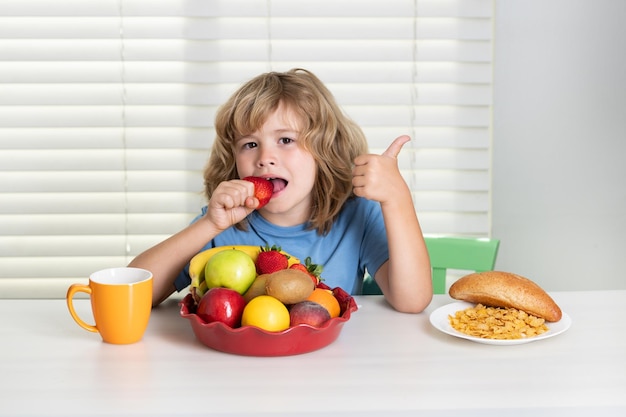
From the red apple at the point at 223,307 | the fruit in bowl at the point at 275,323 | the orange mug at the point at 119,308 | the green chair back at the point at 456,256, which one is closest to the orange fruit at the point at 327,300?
the fruit in bowl at the point at 275,323

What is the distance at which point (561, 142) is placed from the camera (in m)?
2.27

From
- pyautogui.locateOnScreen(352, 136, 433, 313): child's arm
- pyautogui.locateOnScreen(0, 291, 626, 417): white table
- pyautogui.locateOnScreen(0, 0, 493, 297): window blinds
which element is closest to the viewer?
pyautogui.locateOnScreen(0, 291, 626, 417): white table

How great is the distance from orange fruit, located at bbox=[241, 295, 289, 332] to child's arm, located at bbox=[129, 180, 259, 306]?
1.15 ft

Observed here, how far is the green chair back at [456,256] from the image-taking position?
1529 mm

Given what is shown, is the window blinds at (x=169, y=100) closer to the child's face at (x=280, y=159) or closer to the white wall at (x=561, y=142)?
the white wall at (x=561, y=142)

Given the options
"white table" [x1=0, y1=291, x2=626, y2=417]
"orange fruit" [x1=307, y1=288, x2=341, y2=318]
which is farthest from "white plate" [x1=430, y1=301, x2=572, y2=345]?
"orange fruit" [x1=307, y1=288, x2=341, y2=318]

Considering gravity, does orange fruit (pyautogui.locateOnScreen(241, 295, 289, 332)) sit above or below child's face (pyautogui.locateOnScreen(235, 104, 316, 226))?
below

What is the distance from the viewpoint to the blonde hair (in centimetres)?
142

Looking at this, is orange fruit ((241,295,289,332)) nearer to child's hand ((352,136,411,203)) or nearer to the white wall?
child's hand ((352,136,411,203))

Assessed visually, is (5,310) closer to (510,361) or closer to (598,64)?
(510,361)

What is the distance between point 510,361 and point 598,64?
1535mm

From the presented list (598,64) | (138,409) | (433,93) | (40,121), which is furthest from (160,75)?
(138,409)

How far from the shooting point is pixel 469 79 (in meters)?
2.24

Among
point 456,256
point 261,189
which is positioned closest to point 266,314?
point 261,189
